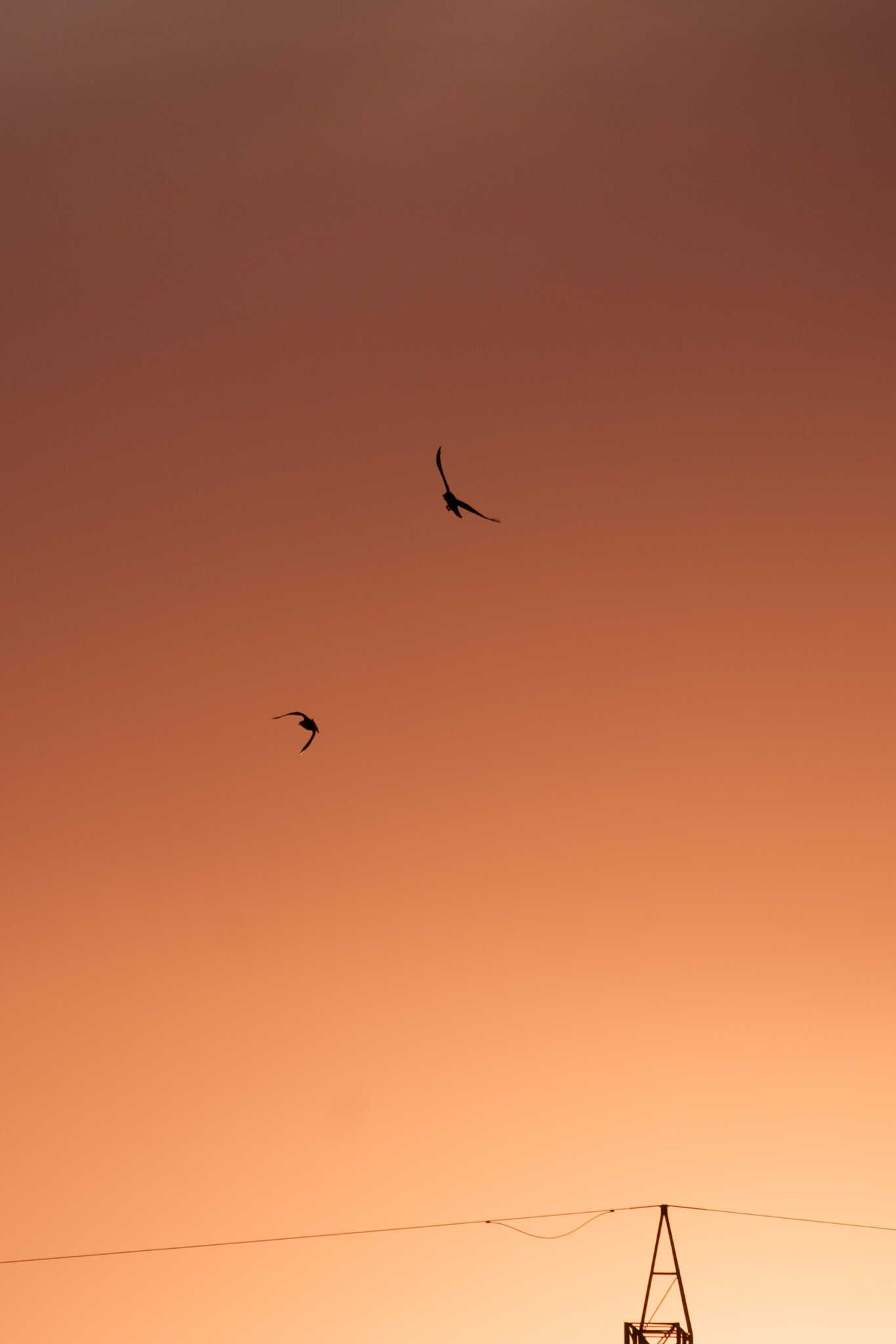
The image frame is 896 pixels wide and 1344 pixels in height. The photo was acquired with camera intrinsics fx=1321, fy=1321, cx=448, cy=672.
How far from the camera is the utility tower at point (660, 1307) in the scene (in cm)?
1148

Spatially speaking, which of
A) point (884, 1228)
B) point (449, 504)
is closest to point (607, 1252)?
point (884, 1228)

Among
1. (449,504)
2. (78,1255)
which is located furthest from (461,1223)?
(449,504)

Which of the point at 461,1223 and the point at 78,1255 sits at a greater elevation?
the point at 461,1223

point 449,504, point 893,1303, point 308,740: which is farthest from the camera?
point 308,740

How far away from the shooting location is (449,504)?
10.1 metres

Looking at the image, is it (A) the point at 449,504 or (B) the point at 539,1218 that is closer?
(A) the point at 449,504

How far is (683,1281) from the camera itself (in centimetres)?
A: 1332

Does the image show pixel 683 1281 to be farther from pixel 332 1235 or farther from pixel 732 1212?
pixel 332 1235

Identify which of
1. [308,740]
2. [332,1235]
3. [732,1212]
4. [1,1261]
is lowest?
[1,1261]

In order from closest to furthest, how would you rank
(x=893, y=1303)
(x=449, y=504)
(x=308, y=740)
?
(x=449, y=504) → (x=893, y=1303) → (x=308, y=740)

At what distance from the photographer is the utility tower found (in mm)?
11477

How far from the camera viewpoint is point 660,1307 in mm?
13000

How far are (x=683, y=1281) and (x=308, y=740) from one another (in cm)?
669

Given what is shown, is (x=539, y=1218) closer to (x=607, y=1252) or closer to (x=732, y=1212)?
(x=607, y=1252)
